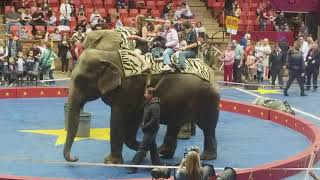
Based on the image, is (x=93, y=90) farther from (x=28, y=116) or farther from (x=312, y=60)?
(x=312, y=60)

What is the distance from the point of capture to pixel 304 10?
35.0m

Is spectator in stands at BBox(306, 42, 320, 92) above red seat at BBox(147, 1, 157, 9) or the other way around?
the other way around

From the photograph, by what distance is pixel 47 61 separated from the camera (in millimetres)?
25141

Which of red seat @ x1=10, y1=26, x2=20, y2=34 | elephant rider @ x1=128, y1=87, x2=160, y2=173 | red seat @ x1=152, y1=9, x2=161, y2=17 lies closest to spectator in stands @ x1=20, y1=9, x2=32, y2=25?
red seat @ x1=10, y1=26, x2=20, y2=34

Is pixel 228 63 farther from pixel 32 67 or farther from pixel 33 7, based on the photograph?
pixel 33 7

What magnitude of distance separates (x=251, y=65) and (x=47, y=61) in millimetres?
7805

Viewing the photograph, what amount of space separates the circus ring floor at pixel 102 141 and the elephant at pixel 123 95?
542 mm

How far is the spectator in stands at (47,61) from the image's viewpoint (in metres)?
25.1

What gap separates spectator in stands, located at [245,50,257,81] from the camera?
89.7ft

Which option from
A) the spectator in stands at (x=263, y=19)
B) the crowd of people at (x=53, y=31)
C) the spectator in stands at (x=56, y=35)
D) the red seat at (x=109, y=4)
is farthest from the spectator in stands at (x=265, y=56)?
the red seat at (x=109, y=4)

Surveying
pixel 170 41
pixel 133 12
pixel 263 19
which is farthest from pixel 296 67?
pixel 133 12

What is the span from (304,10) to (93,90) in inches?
943

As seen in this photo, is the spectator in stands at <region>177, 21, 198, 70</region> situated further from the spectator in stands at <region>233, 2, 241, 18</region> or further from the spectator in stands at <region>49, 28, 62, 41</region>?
the spectator in stands at <region>233, 2, 241, 18</region>

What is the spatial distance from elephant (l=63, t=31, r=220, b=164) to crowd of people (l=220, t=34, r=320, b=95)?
10.4 m
